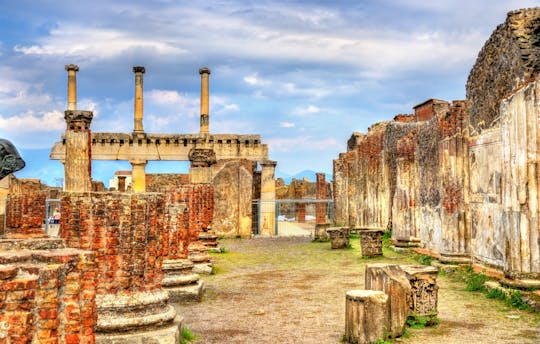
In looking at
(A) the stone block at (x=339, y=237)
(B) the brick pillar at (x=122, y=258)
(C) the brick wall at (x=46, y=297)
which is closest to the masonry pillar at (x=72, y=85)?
(A) the stone block at (x=339, y=237)

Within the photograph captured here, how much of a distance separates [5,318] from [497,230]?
819 centimetres

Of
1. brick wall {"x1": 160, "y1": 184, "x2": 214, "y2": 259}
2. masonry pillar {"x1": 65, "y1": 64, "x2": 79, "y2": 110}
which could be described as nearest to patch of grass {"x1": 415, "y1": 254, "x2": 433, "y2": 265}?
brick wall {"x1": 160, "y1": 184, "x2": 214, "y2": 259}

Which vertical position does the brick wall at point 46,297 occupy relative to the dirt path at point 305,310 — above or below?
above

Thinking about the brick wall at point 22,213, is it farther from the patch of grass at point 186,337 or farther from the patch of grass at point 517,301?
the patch of grass at point 517,301

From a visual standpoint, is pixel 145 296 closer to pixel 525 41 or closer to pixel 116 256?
pixel 116 256

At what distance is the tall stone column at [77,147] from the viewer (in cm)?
1265

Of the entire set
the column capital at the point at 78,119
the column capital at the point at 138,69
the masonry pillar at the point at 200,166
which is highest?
the column capital at the point at 138,69

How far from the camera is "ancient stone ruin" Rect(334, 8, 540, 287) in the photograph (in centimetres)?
812

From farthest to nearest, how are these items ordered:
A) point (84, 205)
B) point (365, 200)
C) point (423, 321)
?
point (365, 200) → point (423, 321) → point (84, 205)

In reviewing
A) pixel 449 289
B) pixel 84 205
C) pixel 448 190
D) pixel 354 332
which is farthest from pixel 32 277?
pixel 448 190

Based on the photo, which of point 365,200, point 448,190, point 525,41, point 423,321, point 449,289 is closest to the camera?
point 423,321

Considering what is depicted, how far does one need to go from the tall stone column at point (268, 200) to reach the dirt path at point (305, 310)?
11591 millimetres

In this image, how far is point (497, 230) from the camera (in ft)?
31.3

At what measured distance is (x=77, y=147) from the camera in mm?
12914
